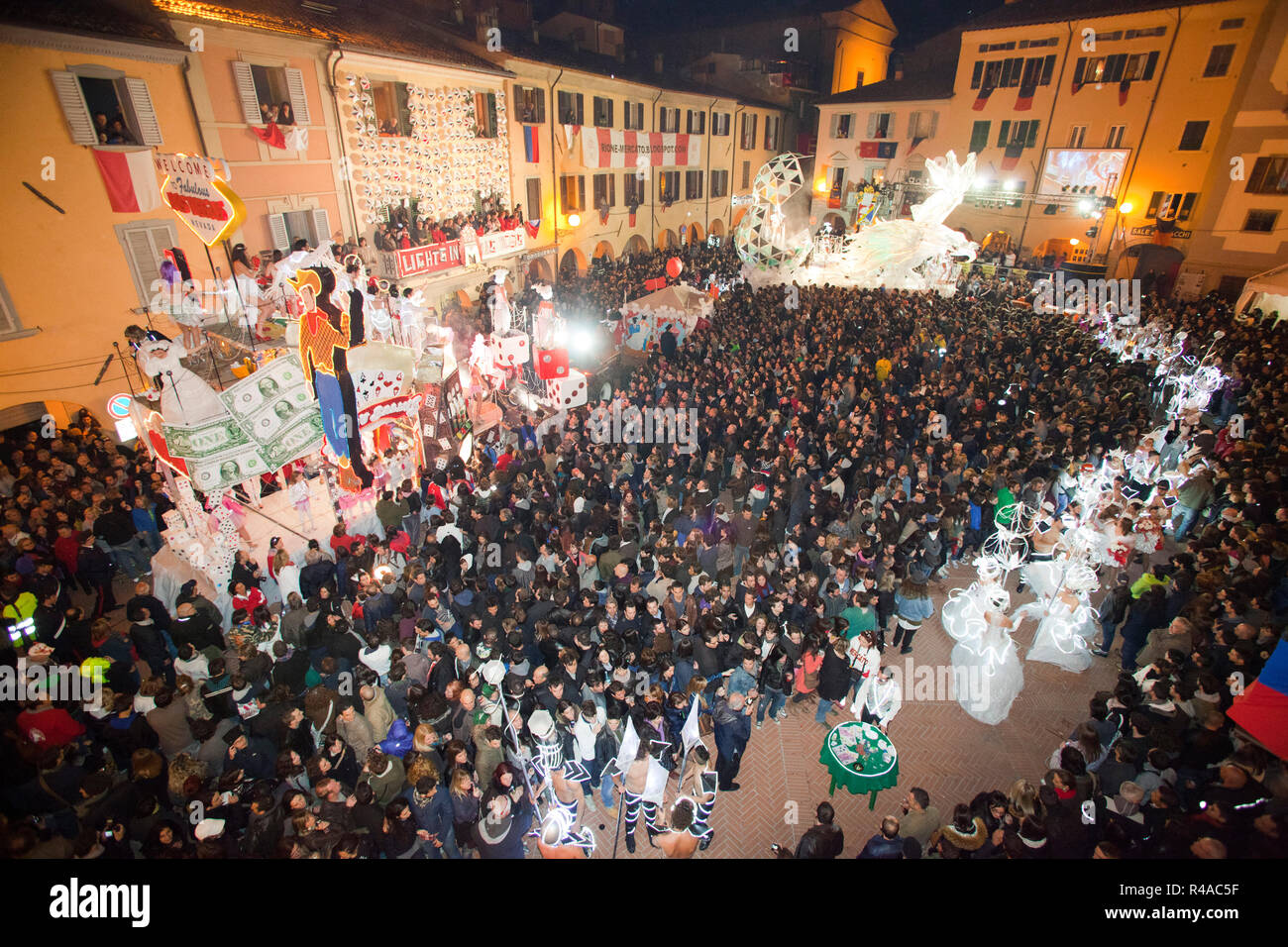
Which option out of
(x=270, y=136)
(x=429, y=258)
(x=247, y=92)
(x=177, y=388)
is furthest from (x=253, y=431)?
(x=247, y=92)

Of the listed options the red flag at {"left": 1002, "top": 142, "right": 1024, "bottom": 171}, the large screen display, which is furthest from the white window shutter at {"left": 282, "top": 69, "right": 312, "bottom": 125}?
the large screen display

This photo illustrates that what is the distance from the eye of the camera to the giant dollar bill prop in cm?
704

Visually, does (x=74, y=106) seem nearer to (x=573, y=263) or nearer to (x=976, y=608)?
(x=976, y=608)

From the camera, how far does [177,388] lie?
6.80m

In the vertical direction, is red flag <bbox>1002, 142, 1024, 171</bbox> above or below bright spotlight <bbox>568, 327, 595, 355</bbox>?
above

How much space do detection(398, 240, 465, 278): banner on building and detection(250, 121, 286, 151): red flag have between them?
10.7ft

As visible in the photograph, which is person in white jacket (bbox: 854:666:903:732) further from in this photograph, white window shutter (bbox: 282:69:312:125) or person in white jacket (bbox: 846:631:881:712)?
white window shutter (bbox: 282:69:312:125)

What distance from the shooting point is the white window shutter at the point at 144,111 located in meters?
10.7

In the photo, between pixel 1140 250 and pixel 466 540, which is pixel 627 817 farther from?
pixel 1140 250

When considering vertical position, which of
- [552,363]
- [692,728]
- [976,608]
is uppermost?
[552,363]

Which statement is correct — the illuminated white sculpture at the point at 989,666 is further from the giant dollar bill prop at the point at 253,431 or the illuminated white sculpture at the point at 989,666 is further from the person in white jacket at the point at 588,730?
the giant dollar bill prop at the point at 253,431

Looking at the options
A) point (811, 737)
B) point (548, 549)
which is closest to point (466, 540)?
point (548, 549)

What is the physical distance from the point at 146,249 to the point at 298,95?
502cm
